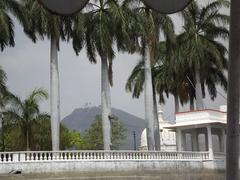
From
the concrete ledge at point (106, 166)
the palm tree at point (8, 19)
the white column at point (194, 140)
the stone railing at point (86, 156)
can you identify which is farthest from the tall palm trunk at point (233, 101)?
the white column at point (194, 140)

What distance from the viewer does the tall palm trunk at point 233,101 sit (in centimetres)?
339

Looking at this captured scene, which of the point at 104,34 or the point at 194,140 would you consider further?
A: the point at 194,140

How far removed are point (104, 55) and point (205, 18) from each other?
392 inches

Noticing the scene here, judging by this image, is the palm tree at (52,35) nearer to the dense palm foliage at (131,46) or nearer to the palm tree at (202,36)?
A: the dense palm foliage at (131,46)

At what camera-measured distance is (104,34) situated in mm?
28938

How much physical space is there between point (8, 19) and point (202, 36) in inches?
561

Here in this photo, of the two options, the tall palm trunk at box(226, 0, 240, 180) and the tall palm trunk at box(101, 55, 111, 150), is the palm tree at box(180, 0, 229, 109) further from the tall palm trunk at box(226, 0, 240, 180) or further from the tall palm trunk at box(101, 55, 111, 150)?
the tall palm trunk at box(226, 0, 240, 180)

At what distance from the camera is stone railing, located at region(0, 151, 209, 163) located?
76.5ft

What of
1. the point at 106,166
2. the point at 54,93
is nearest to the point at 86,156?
the point at 106,166

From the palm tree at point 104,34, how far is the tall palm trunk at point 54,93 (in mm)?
1649

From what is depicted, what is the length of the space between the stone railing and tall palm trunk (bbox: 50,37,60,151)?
2719 mm

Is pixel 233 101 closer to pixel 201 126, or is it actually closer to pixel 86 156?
pixel 86 156

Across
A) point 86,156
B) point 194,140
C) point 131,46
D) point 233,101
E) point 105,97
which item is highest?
point 131,46

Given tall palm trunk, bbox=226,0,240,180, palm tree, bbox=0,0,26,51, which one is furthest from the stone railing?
tall palm trunk, bbox=226,0,240,180
